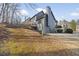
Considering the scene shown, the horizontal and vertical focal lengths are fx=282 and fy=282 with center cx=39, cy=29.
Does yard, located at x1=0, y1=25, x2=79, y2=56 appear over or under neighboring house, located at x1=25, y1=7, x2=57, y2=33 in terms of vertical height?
under

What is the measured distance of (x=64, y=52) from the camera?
97.5 inches

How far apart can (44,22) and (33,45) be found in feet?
0.75

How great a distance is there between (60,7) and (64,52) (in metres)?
0.40

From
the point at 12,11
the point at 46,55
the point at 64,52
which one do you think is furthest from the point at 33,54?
the point at 12,11

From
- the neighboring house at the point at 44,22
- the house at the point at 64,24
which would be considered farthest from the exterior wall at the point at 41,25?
the house at the point at 64,24

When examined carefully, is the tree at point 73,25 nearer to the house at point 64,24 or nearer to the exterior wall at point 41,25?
the house at point 64,24

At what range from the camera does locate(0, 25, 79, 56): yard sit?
8.13 feet

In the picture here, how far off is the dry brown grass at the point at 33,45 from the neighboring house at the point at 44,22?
0.06 meters

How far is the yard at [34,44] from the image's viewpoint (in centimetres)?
248

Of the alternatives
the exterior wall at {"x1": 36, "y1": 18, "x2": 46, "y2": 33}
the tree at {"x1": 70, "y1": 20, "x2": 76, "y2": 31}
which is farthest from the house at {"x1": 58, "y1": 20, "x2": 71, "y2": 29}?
the exterior wall at {"x1": 36, "y1": 18, "x2": 46, "y2": 33}

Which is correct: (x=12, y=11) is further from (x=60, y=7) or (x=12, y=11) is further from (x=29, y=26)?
(x=60, y=7)

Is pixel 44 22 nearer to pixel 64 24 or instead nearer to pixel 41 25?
pixel 41 25

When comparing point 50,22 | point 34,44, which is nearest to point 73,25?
point 50,22

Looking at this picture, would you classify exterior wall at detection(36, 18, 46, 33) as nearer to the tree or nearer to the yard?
the yard
